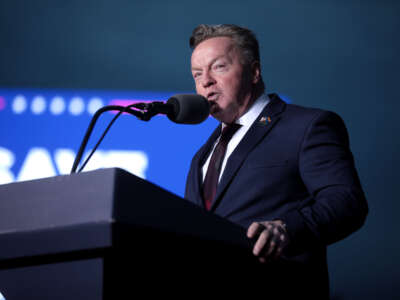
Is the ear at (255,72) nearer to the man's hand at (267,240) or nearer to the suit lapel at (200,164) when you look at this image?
the suit lapel at (200,164)

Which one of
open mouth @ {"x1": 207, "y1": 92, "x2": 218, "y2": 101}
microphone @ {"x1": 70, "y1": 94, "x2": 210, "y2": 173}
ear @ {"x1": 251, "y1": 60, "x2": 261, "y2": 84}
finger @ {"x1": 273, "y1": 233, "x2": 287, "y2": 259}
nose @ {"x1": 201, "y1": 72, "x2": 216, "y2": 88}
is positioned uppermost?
ear @ {"x1": 251, "y1": 60, "x2": 261, "y2": 84}

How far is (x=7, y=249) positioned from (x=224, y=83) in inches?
43.1

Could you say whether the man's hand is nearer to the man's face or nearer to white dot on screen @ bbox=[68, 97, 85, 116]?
the man's face

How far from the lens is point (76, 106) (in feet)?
8.11

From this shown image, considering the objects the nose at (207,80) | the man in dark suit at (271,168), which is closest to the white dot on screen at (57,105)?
the man in dark suit at (271,168)

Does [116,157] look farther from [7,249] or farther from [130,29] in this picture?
[7,249]

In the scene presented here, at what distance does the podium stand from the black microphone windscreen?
0.41 meters

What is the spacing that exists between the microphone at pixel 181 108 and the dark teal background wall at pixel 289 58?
152 cm

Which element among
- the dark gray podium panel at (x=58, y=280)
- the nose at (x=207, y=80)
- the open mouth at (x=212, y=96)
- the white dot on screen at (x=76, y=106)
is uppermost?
the white dot on screen at (x=76, y=106)

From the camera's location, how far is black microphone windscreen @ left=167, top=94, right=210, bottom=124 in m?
0.97

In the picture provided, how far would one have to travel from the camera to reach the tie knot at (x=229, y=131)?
Result: 1.43 meters

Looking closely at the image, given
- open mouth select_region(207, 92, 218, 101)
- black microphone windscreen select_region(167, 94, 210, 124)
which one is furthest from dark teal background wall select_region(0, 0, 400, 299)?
black microphone windscreen select_region(167, 94, 210, 124)

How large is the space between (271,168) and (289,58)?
1.50 meters

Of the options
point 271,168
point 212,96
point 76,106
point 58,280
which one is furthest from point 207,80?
point 76,106
